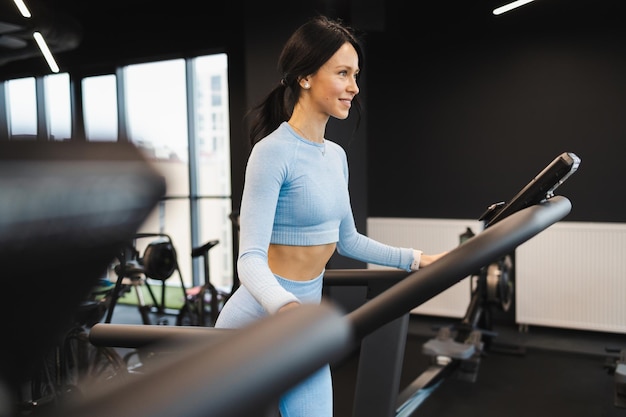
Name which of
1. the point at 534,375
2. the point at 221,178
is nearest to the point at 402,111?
the point at 221,178

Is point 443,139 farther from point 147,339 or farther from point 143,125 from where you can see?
point 143,125

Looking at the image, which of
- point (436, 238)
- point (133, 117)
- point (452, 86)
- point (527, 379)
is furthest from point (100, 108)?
point (452, 86)

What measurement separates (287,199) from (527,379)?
10.1ft

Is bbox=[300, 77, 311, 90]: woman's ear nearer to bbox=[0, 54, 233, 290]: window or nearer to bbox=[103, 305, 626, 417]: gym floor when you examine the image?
bbox=[0, 54, 233, 290]: window

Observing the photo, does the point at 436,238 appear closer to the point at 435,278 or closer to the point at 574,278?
the point at 574,278

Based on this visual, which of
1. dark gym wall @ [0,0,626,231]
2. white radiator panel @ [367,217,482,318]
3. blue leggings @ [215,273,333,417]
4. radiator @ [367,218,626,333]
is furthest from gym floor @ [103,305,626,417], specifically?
blue leggings @ [215,273,333,417]

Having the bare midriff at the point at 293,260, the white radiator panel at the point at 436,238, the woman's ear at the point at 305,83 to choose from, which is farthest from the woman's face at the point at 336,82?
the white radiator panel at the point at 436,238

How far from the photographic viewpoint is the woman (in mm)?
1192

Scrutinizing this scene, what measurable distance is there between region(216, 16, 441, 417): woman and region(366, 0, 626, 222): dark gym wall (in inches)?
148

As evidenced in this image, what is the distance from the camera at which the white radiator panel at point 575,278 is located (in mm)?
4328

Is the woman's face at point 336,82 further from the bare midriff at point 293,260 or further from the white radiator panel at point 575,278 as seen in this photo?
the white radiator panel at point 575,278

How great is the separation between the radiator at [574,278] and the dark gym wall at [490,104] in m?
0.22

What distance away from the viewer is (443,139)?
16.6 ft

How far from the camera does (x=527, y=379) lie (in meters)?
3.69
